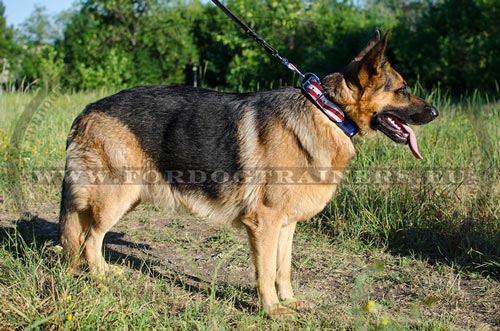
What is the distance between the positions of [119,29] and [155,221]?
1470 cm

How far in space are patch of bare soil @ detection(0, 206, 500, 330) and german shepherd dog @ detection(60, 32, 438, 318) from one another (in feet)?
1.30

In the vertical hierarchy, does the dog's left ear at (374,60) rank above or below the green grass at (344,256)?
above

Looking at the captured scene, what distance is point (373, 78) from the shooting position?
366cm

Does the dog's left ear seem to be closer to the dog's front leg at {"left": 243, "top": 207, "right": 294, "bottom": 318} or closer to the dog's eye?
the dog's eye

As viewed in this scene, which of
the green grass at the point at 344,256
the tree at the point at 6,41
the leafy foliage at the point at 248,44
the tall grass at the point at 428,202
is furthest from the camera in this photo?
the tree at the point at 6,41

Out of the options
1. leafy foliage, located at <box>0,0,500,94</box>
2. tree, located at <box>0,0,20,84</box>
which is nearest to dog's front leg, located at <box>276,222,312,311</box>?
leafy foliage, located at <box>0,0,500,94</box>

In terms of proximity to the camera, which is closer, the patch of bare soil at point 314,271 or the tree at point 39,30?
the patch of bare soil at point 314,271

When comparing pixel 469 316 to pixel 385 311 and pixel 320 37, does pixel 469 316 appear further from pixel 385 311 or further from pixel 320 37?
pixel 320 37

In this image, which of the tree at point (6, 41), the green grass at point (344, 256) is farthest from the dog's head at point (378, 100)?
the tree at point (6, 41)

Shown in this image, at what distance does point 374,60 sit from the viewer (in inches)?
139

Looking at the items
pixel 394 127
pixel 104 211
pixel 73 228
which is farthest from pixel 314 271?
pixel 73 228

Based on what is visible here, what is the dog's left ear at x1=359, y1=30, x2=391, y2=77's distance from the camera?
346cm

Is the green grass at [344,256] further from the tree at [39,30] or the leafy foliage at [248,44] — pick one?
the tree at [39,30]

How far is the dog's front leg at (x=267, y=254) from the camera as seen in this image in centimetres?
363
